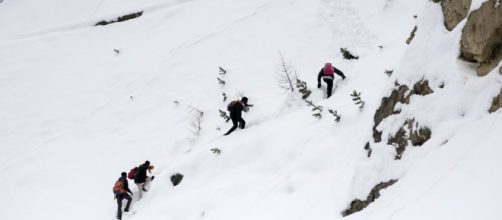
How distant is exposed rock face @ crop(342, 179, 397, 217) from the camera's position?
7.13m

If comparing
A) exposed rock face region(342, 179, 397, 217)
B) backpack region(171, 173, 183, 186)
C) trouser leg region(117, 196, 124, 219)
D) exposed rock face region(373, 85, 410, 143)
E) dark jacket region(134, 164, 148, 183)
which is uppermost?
exposed rock face region(373, 85, 410, 143)

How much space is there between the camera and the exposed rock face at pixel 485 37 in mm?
6305

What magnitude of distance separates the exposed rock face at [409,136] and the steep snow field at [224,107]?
5.3 inches

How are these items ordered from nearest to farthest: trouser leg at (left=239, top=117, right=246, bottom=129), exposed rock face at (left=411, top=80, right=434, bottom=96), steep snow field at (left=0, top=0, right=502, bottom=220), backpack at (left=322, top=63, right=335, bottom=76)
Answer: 1. steep snow field at (left=0, top=0, right=502, bottom=220)
2. exposed rock face at (left=411, top=80, right=434, bottom=96)
3. backpack at (left=322, top=63, right=335, bottom=76)
4. trouser leg at (left=239, top=117, right=246, bottom=129)

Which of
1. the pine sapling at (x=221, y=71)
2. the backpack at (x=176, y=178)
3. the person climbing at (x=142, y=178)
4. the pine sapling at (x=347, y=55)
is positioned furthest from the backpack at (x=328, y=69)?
the pine sapling at (x=221, y=71)

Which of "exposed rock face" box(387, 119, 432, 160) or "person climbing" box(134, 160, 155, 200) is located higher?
"exposed rock face" box(387, 119, 432, 160)

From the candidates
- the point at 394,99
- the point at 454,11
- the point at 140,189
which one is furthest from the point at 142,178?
the point at 454,11

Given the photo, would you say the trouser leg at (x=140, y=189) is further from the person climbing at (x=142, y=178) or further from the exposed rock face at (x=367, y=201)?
the exposed rock face at (x=367, y=201)

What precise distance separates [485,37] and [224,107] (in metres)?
10.7

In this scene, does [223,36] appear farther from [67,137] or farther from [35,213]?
[35,213]

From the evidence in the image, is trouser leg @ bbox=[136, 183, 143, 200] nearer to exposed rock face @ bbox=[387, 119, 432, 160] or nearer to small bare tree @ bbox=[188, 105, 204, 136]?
small bare tree @ bbox=[188, 105, 204, 136]

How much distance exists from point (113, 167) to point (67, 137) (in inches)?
133

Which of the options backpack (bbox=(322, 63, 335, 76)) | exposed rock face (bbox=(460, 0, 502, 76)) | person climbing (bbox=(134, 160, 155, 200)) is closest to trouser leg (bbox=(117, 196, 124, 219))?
person climbing (bbox=(134, 160, 155, 200))

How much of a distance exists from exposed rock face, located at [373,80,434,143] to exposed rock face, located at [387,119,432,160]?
0.41 meters
